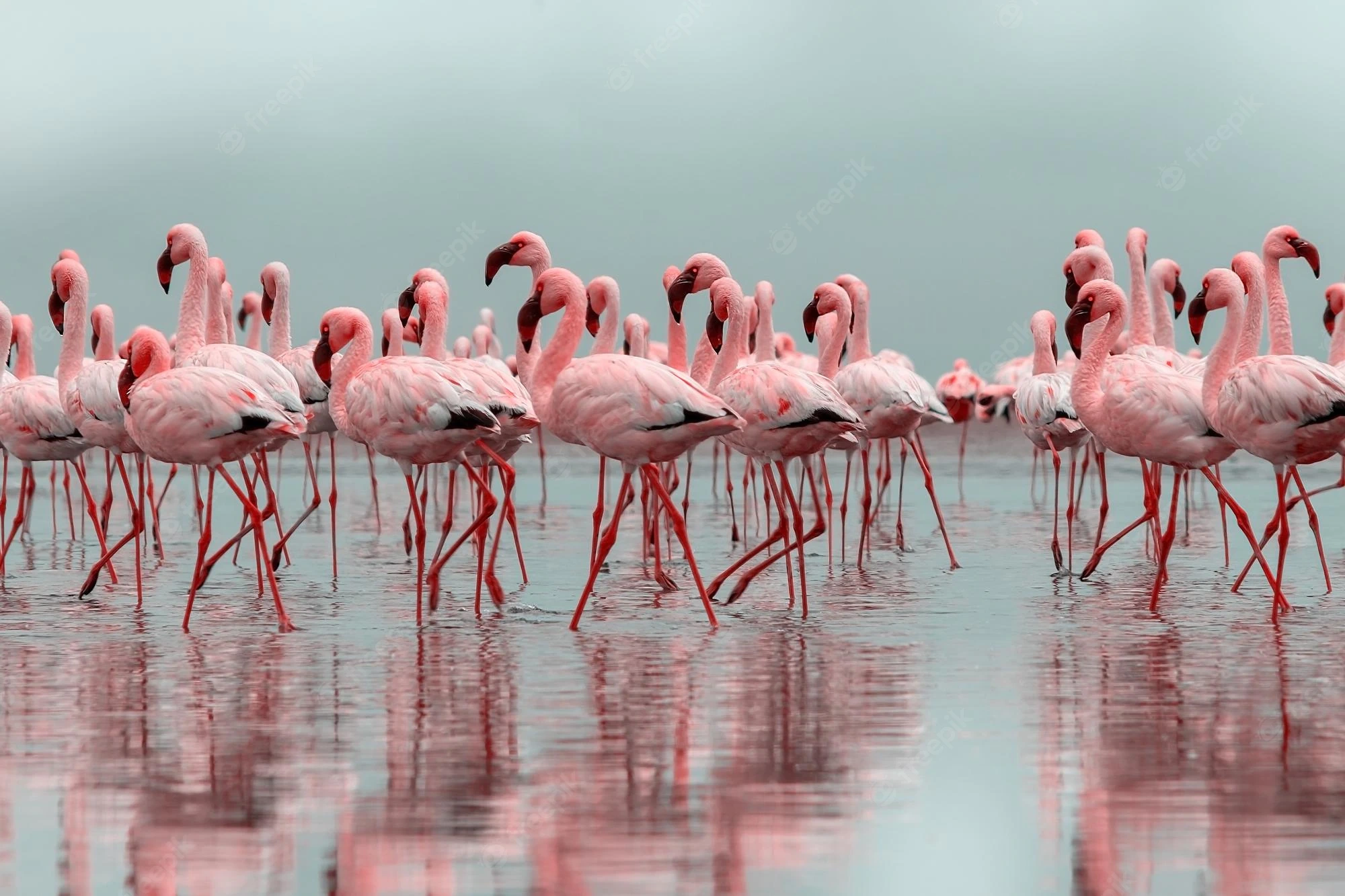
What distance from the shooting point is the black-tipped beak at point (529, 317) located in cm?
1044

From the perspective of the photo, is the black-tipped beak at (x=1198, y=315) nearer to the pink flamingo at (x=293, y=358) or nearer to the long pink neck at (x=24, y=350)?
the pink flamingo at (x=293, y=358)

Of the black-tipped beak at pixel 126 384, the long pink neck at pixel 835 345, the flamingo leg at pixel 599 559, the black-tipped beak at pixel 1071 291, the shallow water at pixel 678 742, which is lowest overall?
the shallow water at pixel 678 742

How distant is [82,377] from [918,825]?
26.3 feet

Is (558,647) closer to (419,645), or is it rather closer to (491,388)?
(419,645)

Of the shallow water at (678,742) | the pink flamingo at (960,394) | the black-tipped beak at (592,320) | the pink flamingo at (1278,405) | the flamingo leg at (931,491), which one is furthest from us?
the pink flamingo at (960,394)

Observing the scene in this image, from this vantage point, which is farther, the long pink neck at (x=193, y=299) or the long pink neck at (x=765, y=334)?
the long pink neck at (x=765, y=334)

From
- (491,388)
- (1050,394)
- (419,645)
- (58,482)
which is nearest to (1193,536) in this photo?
(1050,394)

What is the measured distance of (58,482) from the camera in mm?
26688

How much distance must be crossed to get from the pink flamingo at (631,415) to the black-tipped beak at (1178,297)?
5872mm

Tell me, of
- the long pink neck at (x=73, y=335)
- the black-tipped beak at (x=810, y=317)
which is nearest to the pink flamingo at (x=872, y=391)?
the black-tipped beak at (x=810, y=317)

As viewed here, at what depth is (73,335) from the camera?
509 inches

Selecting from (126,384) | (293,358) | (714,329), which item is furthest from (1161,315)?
(126,384)

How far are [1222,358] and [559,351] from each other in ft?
12.6

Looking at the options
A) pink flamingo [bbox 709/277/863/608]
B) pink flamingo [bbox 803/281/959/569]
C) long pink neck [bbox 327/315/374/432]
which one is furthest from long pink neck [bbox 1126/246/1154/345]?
long pink neck [bbox 327/315/374/432]
